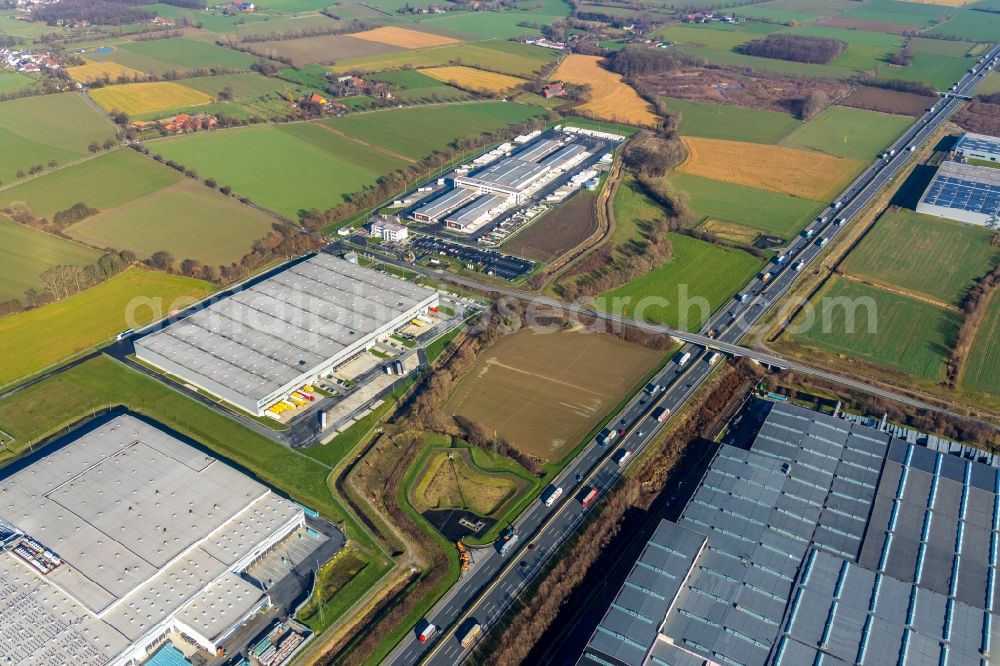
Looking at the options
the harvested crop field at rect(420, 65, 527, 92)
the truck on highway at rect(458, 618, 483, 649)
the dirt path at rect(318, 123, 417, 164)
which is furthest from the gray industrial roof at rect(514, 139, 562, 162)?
the truck on highway at rect(458, 618, 483, 649)

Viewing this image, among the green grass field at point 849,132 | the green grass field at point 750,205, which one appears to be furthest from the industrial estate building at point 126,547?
the green grass field at point 849,132

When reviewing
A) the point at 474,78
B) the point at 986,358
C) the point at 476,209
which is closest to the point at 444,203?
the point at 476,209

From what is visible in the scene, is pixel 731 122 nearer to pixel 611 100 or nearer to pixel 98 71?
pixel 611 100

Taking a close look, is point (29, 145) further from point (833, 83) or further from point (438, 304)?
point (833, 83)

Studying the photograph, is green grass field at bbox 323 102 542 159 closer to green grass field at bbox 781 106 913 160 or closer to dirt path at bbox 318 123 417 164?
dirt path at bbox 318 123 417 164

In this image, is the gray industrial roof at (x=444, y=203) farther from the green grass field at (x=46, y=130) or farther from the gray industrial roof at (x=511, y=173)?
the green grass field at (x=46, y=130)

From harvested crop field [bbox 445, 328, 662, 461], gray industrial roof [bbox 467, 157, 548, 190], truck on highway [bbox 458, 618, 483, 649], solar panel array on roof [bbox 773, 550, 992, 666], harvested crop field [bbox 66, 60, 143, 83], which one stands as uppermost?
harvested crop field [bbox 66, 60, 143, 83]
